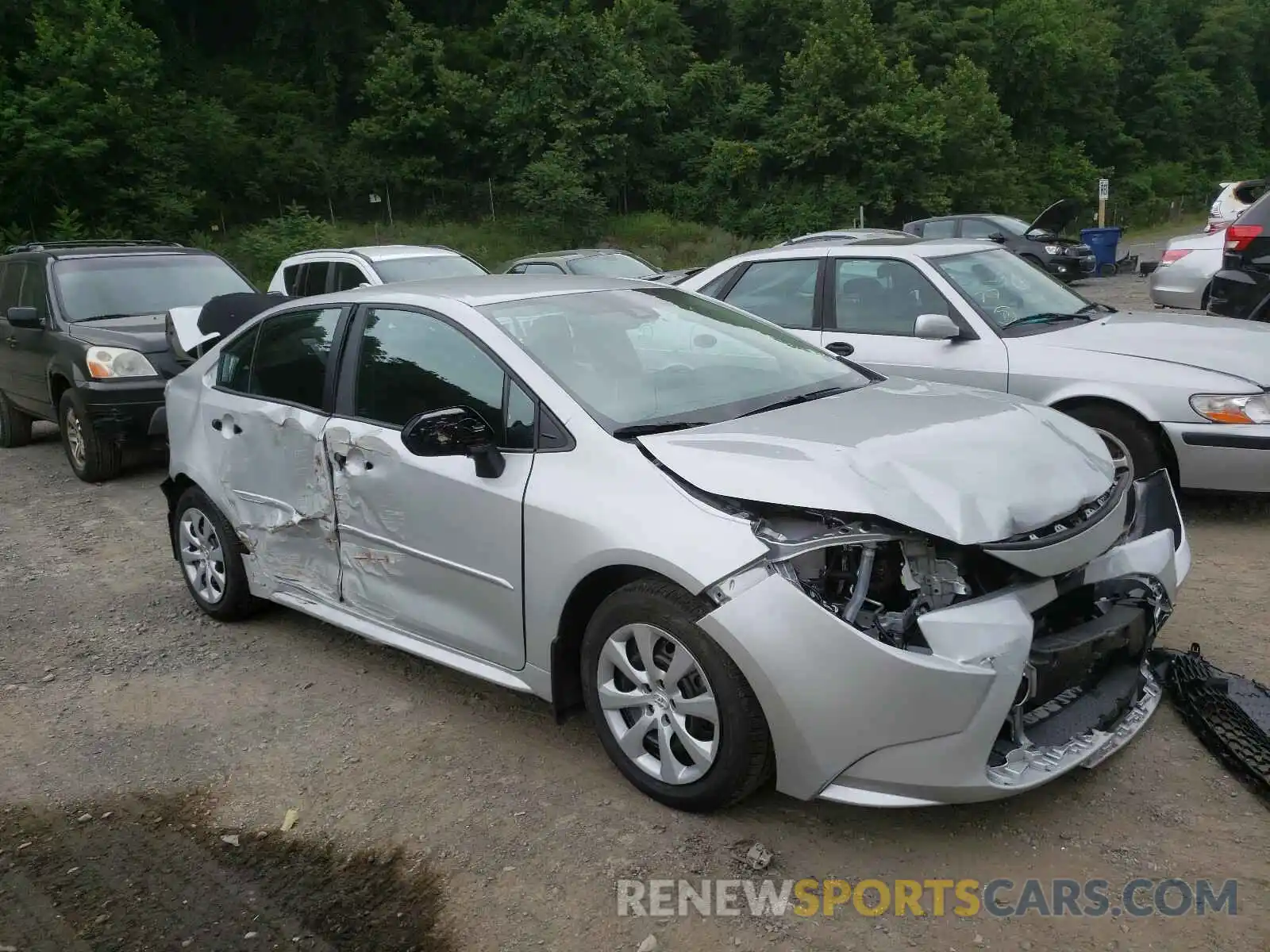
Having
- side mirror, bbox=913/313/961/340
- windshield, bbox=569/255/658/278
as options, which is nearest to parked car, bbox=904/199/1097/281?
windshield, bbox=569/255/658/278

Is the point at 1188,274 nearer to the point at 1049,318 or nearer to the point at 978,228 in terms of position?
the point at 1049,318

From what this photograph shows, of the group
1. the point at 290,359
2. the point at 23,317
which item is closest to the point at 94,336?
the point at 23,317

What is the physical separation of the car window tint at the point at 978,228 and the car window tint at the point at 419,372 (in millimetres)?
17211

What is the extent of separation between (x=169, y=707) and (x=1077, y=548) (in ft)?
11.5

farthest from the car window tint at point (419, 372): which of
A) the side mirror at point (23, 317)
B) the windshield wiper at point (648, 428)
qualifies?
the side mirror at point (23, 317)

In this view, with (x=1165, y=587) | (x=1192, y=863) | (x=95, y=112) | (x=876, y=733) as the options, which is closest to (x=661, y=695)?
(x=876, y=733)

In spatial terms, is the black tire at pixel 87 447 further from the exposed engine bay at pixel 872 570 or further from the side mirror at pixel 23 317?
the exposed engine bay at pixel 872 570

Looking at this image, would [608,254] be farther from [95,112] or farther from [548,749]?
[95,112]

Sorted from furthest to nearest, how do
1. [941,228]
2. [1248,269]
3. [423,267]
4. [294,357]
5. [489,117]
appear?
[489,117] < [941,228] < [423,267] < [1248,269] < [294,357]

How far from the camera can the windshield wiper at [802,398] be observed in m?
3.71

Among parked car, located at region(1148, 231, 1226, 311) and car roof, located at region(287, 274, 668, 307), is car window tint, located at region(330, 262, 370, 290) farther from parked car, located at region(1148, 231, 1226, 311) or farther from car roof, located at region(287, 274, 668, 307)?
parked car, located at region(1148, 231, 1226, 311)

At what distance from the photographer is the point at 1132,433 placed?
5484 millimetres

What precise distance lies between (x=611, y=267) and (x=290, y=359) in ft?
34.1

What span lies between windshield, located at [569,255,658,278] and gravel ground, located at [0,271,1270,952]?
32.9 ft
